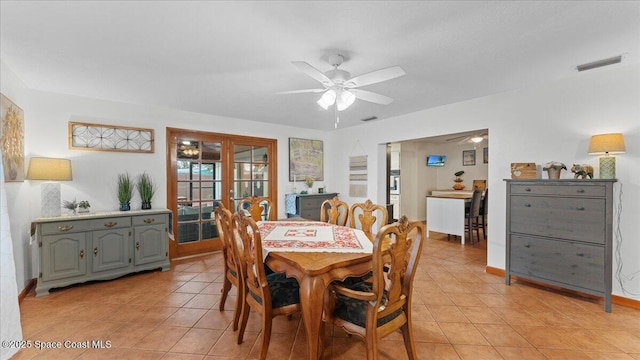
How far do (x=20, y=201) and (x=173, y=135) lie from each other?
6.05 ft

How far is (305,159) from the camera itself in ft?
18.3

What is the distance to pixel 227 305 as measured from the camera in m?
2.64

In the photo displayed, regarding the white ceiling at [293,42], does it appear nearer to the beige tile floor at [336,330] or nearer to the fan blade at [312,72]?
the fan blade at [312,72]

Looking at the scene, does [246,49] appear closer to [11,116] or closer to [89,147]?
[11,116]

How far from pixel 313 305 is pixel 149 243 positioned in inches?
115

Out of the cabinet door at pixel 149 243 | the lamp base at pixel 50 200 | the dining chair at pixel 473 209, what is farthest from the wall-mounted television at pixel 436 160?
the lamp base at pixel 50 200

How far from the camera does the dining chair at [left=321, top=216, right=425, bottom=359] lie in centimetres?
150

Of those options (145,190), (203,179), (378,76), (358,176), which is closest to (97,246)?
(145,190)

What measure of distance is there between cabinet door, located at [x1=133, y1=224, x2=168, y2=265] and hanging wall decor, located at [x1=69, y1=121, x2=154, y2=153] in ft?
3.78

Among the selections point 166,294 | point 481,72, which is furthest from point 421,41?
point 166,294

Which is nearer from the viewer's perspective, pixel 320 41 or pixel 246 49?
pixel 320 41

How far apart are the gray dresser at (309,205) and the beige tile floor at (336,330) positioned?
2.13 metres

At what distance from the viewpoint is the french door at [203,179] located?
421 centimetres

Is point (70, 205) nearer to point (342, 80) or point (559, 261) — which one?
point (342, 80)
